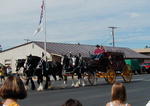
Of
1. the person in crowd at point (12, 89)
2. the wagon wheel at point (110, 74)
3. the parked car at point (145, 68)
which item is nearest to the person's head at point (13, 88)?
the person in crowd at point (12, 89)

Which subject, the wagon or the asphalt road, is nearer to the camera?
the asphalt road

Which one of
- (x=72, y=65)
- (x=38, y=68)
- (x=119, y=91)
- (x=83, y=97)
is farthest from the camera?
(x=72, y=65)

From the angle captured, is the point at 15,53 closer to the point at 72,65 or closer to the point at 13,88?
the point at 72,65

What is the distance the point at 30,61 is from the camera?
22.2 m

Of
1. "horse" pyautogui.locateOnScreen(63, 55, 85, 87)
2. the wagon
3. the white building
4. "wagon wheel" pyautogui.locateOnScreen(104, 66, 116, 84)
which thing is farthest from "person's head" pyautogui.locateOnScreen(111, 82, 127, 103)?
the white building

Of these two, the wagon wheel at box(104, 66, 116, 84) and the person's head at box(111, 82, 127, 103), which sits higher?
the person's head at box(111, 82, 127, 103)

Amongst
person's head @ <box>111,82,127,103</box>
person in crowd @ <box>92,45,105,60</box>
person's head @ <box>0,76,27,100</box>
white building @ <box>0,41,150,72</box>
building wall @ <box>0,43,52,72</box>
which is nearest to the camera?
person's head @ <box>0,76,27,100</box>

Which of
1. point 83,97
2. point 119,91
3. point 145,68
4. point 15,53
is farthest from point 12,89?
point 145,68

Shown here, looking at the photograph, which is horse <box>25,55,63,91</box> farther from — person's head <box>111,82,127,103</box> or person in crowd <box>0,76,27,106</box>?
person in crowd <box>0,76,27,106</box>

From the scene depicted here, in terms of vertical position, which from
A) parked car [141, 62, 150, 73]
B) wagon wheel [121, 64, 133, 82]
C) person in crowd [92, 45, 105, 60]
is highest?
person in crowd [92, 45, 105, 60]

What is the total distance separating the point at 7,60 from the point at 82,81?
121 ft

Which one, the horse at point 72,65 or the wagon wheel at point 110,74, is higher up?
the horse at point 72,65

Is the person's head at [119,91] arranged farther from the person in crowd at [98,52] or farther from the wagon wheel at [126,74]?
the wagon wheel at [126,74]

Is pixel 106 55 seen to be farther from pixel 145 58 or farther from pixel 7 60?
pixel 145 58
